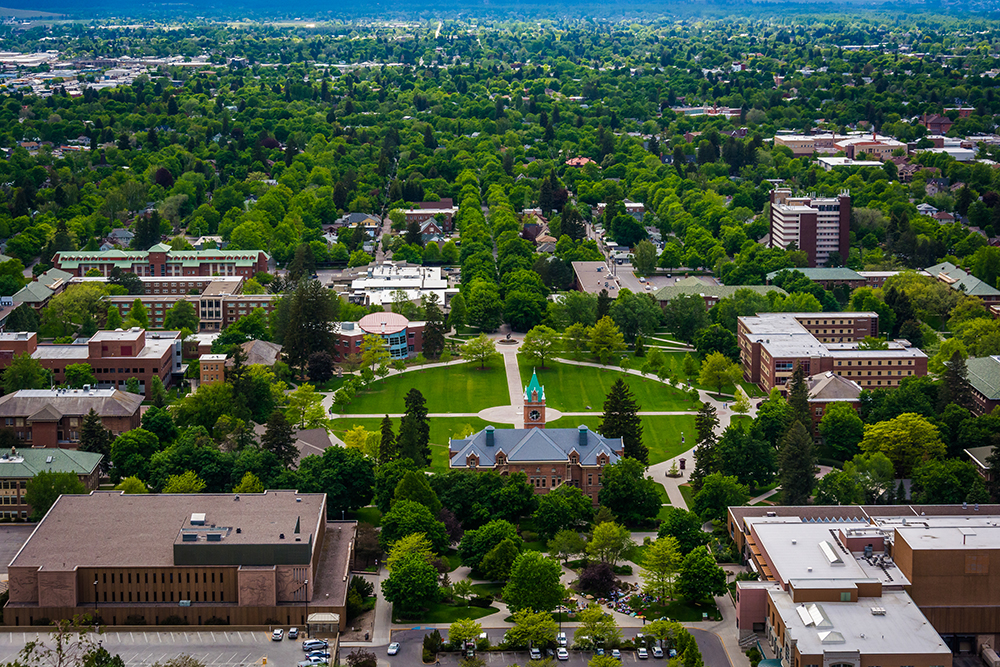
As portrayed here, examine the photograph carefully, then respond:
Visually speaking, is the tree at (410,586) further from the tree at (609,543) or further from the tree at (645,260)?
the tree at (645,260)

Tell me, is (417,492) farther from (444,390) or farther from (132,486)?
(444,390)

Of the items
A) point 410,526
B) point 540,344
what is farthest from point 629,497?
point 540,344

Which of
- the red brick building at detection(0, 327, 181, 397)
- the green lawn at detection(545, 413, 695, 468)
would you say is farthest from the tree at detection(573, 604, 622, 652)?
the red brick building at detection(0, 327, 181, 397)

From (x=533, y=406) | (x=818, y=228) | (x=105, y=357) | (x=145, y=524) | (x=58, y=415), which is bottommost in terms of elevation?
(x=58, y=415)

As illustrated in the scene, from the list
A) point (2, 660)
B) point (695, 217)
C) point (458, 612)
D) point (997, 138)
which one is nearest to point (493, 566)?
point (458, 612)

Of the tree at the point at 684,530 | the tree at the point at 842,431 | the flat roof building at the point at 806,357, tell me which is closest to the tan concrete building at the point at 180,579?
the tree at the point at 684,530

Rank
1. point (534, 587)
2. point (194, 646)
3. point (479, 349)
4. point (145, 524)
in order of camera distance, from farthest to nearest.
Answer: point (479, 349) → point (145, 524) → point (534, 587) → point (194, 646)

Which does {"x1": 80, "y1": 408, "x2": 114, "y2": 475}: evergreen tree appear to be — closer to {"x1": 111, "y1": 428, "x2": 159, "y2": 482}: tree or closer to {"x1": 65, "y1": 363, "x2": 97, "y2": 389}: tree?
{"x1": 111, "y1": 428, "x2": 159, "y2": 482}: tree
